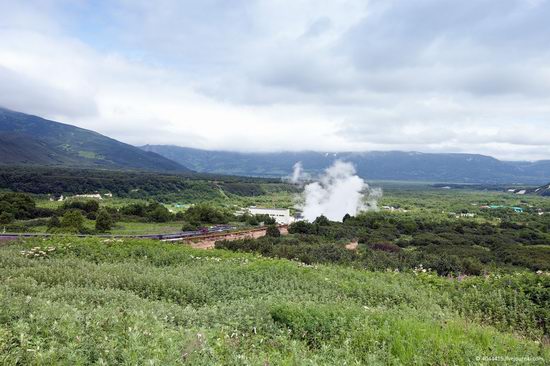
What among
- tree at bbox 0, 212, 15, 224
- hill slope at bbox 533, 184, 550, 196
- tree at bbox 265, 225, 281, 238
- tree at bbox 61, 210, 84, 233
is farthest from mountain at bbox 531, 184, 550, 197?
tree at bbox 0, 212, 15, 224

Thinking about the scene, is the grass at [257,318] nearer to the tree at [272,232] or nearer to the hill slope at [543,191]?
the tree at [272,232]

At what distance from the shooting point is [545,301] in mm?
9320

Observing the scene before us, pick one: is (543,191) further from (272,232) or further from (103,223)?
(103,223)

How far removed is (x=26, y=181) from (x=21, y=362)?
105 m

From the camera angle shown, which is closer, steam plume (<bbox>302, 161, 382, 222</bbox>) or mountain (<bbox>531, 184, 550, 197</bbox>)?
steam plume (<bbox>302, 161, 382, 222</bbox>)

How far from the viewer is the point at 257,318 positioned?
649 centimetres

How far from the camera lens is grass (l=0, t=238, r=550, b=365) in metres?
4.40

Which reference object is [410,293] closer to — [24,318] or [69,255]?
[24,318]

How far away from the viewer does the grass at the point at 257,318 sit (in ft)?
14.4

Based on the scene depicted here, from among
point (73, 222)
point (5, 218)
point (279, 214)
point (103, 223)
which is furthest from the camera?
point (279, 214)

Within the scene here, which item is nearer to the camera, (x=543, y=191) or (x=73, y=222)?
(x=73, y=222)

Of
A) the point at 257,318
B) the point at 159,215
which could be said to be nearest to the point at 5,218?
the point at 159,215

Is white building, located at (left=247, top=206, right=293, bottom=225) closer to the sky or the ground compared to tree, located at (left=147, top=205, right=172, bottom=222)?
closer to the ground

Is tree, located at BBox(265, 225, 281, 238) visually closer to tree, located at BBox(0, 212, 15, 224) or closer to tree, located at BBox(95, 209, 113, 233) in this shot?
tree, located at BBox(95, 209, 113, 233)
